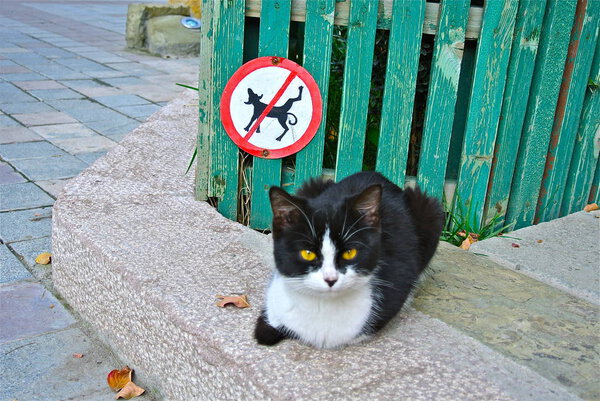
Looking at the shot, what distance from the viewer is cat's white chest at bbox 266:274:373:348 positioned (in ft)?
6.43

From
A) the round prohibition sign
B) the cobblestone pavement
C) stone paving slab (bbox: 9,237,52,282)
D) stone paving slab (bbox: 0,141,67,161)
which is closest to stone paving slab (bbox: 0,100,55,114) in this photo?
the cobblestone pavement

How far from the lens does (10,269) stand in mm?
3102

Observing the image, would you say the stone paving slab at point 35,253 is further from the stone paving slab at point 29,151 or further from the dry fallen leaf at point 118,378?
the stone paving slab at point 29,151

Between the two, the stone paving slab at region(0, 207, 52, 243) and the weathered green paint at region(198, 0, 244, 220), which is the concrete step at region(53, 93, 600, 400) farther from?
the stone paving slab at region(0, 207, 52, 243)

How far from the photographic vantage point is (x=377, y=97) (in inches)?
129

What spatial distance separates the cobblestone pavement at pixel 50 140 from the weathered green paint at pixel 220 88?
88 cm

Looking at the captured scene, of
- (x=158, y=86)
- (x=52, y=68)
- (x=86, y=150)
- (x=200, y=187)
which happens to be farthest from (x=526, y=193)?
(x=52, y=68)

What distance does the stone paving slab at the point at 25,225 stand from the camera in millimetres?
3416

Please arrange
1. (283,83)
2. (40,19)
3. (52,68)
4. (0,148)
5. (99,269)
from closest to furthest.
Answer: (99,269)
(283,83)
(0,148)
(52,68)
(40,19)

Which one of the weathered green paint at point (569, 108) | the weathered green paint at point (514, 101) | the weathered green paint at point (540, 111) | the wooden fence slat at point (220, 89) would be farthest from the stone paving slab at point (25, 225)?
the weathered green paint at point (569, 108)

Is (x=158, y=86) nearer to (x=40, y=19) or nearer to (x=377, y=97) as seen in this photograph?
(x=377, y=97)

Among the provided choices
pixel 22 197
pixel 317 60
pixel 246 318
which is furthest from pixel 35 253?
pixel 317 60

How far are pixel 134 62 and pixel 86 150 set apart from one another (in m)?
3.46

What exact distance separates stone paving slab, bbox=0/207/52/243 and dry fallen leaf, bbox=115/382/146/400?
135 cm
